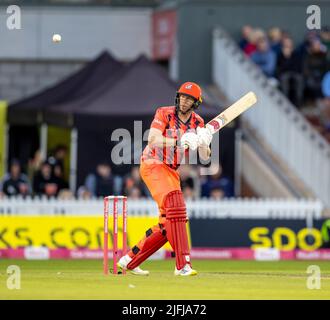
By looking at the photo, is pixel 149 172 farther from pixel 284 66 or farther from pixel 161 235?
pixel 284 66

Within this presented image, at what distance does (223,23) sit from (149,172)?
13556 millimetres

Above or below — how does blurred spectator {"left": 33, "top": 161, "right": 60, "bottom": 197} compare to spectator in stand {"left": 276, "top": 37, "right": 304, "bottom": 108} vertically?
below

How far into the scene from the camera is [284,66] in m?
25.3

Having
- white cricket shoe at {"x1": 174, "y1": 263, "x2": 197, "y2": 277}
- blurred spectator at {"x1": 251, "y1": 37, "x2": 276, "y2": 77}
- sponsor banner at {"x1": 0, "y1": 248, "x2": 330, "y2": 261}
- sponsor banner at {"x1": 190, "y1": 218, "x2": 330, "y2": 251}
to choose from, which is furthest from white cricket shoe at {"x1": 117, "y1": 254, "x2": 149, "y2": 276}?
blurred spectator at {"x1": 251, "y1": 37, "x2": 276, "y2": 77}

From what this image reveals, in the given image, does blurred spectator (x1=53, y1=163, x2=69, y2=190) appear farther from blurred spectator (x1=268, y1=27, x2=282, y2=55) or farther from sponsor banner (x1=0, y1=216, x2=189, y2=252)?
blurred spectator (x1=268, y1=27, x2=282, y2=55)

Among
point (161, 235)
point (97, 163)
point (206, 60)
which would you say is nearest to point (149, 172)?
point (161, 235)

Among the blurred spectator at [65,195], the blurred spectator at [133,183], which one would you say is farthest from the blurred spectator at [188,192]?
the blurred spectator at [65,195]

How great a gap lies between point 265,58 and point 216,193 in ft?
13.0

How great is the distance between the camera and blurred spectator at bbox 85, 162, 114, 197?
22.6m

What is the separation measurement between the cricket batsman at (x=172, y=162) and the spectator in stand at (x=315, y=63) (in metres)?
11.3

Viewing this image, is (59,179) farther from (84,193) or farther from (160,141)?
(160,141)

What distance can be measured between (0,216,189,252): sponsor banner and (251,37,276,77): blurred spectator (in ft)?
16.9

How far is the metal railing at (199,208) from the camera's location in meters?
21.8

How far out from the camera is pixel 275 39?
2591 cm
